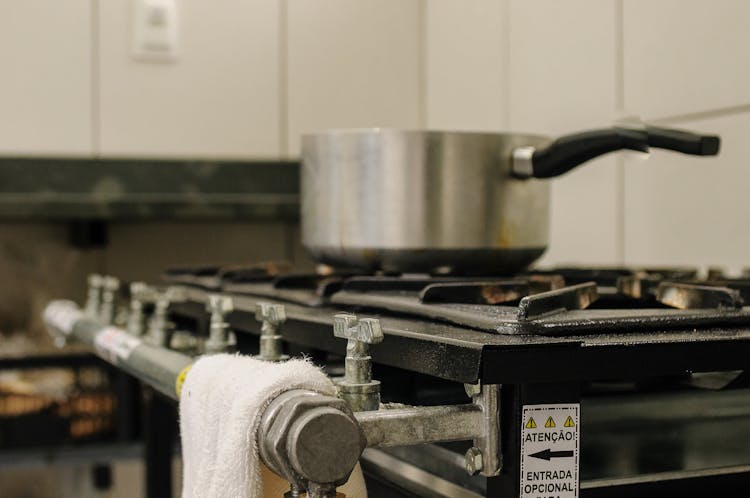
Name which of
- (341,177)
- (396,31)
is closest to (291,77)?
(396,31)

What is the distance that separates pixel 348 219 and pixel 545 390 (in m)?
0.49

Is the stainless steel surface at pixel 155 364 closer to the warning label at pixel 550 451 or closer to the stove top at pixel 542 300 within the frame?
the stove top at pixel 542 300

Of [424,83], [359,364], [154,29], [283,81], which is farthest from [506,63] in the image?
[359,364]

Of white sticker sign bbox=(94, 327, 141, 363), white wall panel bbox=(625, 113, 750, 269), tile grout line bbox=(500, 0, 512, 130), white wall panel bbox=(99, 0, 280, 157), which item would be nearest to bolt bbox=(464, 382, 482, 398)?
white sticker sign bbox=(94, 327, 141, 363)

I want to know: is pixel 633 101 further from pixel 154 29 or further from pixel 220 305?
pixel 154 29

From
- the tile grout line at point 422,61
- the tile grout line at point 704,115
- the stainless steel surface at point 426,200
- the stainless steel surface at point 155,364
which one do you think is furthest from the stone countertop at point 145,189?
the stainless steel surface at point 426,200

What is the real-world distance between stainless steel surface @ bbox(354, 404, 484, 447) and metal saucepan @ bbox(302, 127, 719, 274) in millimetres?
418

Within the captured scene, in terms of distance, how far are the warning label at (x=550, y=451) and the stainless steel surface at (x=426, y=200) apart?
42cm

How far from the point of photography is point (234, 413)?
2.03 ft

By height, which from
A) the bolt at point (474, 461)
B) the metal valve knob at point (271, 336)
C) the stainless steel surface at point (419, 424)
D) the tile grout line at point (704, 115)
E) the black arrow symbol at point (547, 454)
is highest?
the tile grout line at point (704, 115)

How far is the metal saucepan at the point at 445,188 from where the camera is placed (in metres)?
1.02

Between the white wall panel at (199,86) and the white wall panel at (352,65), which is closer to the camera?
the white wall panel at (199,86)

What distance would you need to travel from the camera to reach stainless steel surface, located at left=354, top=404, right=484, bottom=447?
24.0 inches

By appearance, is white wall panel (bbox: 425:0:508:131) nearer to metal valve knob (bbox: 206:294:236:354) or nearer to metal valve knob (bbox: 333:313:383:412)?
metal valve knob (bbox: 206:294:236:354)
